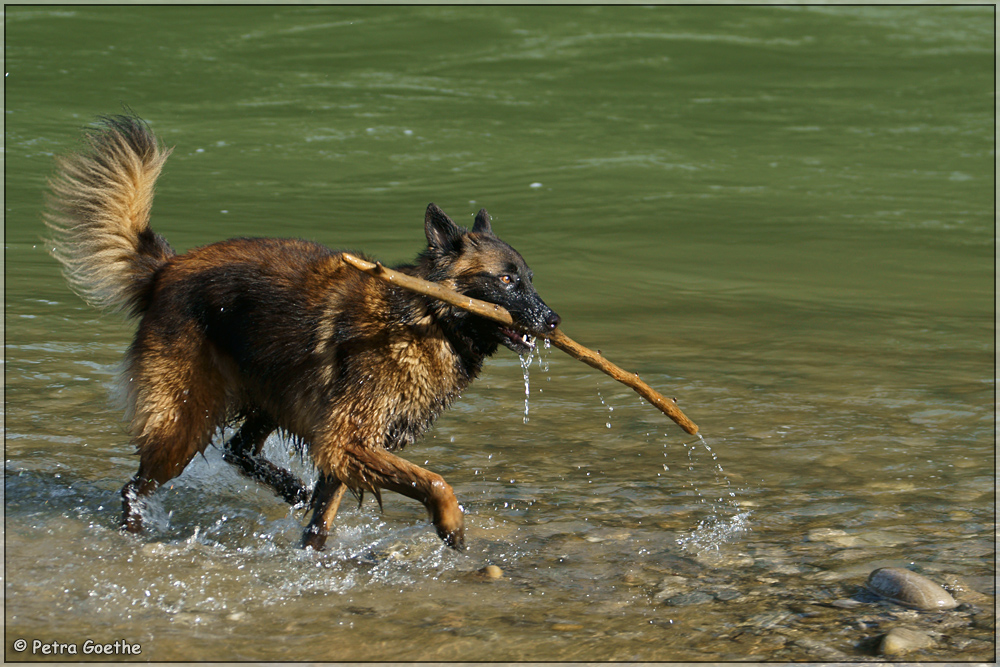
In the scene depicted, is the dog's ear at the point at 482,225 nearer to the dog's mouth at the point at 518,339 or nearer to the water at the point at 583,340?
the dog's mouth at the point at 518,339

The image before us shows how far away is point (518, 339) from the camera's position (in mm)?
4910

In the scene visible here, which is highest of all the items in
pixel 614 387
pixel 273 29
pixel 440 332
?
pixel 273 29

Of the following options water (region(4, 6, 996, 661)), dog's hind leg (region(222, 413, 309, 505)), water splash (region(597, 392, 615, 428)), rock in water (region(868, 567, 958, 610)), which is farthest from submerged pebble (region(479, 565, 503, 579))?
water splash (region(597, 392, 615, 428))

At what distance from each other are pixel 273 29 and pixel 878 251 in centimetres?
1413

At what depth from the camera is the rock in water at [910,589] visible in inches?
168

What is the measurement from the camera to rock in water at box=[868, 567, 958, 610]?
427 cm

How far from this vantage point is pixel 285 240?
5504 millimetres

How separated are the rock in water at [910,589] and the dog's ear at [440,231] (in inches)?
88.3

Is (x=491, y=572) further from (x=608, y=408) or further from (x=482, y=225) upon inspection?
(x=608, y=408)

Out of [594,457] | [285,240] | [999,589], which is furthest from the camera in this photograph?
[594,457]

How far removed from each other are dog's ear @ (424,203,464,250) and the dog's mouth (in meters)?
0.47

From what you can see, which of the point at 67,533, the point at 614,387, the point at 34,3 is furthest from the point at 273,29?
the point at 67,533

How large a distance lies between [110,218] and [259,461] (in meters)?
1.41

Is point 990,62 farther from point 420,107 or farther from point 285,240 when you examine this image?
point 285,240
